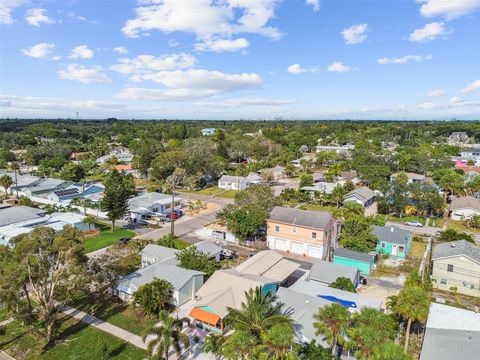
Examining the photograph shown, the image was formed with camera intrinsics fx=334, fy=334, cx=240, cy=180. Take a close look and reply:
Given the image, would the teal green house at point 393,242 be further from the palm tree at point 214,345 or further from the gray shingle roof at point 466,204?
the palm tree at point 214,345

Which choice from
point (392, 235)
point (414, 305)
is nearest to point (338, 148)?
point (392, 235)

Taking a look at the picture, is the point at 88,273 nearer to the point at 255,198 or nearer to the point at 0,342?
the point at 0,342

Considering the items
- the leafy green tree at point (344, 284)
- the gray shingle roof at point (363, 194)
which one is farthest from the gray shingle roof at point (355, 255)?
the gray shingle roof at point (363, 194)

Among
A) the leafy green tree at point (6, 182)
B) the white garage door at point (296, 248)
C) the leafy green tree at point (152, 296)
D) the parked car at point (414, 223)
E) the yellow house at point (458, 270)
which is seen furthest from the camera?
the leafy green tree at point (6, 182)

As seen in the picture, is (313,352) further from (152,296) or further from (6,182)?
(6,182)

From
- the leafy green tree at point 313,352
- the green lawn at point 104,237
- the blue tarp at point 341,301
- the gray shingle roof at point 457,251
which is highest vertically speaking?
the gray shingle roof at point 457,251
